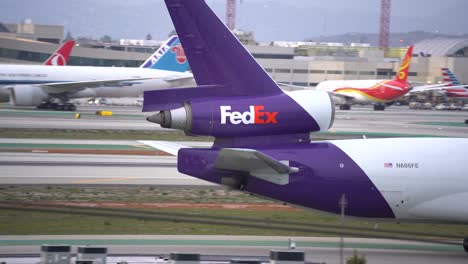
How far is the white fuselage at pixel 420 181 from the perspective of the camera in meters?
22.1

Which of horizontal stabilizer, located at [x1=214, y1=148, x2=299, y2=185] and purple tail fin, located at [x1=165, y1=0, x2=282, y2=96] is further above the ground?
purple tail fin, located at [x1=165, y1=0, x2=282, y2=96]

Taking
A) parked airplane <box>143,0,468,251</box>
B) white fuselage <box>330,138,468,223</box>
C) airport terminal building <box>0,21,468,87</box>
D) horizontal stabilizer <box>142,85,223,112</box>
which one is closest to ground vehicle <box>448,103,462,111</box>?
airport terminal building <box>0,21,468,87</box>

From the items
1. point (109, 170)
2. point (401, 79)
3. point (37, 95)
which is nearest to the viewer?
point (109, 170)

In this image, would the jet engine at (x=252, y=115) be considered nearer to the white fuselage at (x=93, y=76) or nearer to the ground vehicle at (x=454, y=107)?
the white fuselage at (x=93, y=76)

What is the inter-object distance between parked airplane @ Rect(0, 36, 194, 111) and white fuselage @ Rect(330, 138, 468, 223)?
5865 cm

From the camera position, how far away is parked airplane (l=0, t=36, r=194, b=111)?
256 feet

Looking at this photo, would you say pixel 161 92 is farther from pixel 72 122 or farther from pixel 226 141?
pixel 72 122

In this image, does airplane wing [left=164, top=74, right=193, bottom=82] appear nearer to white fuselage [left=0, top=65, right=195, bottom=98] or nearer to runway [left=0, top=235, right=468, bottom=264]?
white fuselage [left=0, top=65, right=195, bottom=98]

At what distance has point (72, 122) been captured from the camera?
6544 cm

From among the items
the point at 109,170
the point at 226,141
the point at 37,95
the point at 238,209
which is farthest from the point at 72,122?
the point at 226,141

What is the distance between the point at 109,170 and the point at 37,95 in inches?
1647

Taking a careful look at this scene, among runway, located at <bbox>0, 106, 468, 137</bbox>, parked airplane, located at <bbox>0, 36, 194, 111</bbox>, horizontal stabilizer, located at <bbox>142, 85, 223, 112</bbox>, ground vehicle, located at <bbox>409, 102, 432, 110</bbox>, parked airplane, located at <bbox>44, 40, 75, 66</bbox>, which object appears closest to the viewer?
horizontal stabilizer, located at <bbox>142, 85, 223, 112</bbox>

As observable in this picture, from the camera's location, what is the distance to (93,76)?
8344 cm

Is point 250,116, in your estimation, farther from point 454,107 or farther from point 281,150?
point 454,107
